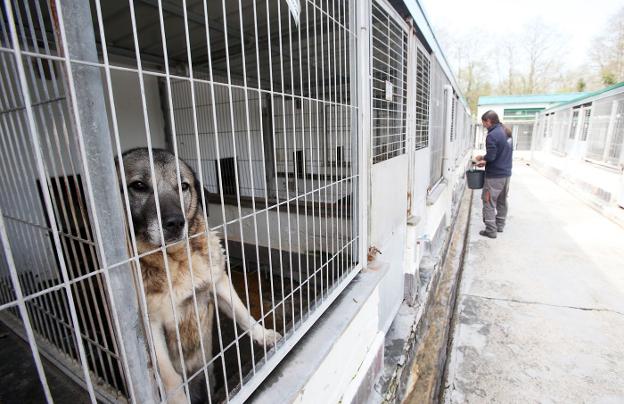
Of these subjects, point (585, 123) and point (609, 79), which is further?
point (609, 79)

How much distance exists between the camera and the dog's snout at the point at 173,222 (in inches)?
53.3

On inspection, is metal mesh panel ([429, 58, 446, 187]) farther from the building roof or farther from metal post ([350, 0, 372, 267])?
the building roof

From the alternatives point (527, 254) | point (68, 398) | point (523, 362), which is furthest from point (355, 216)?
point (527, 254)

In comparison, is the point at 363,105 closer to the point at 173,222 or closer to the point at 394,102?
the point at 394,102

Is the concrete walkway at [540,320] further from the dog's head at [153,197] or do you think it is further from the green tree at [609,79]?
the green tree at [609,79]

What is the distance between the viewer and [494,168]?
19.1 ft

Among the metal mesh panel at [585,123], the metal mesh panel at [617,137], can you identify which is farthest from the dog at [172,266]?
the metal mesh panel at [585,123]

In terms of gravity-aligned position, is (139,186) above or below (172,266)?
above

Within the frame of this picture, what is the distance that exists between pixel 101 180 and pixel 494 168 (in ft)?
21.1

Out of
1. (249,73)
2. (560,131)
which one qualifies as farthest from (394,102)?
(560,131)

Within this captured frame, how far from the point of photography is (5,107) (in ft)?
3.79

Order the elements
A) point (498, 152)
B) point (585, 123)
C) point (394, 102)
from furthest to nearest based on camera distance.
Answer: point (585, 123), point (498, 152), point (394, 102)

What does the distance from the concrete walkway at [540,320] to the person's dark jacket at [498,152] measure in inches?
49.1

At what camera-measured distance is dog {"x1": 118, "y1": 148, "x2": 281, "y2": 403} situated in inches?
57.3
